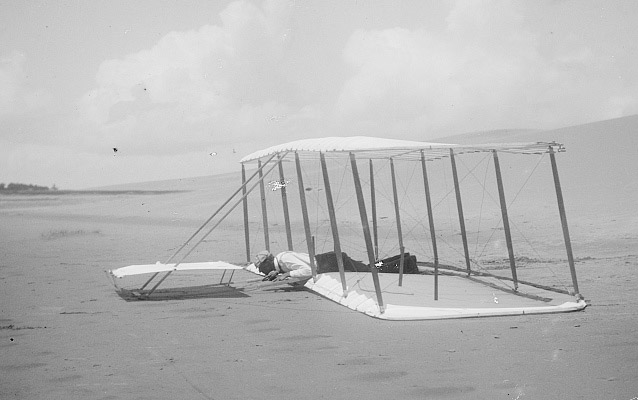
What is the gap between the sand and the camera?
7.62 meters

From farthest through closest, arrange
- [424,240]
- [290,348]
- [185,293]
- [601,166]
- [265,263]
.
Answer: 1. [601,166]
2. [424,240]
3. [265,263]
4. [185,293]
5. [290,348]

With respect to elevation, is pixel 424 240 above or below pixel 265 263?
above

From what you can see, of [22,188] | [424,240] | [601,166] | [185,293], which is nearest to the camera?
[185,293]

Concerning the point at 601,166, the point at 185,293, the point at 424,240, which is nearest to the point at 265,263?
the point at 185,293

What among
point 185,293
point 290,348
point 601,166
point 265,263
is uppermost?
point 601,166

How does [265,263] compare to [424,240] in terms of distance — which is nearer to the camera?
[265,263]

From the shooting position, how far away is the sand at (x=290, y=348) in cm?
762

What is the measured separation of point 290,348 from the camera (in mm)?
9383

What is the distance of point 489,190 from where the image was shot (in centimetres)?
3238

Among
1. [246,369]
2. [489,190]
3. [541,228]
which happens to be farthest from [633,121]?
[246,369]

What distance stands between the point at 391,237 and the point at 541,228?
156 inches

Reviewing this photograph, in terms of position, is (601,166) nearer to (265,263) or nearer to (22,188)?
(265,263)

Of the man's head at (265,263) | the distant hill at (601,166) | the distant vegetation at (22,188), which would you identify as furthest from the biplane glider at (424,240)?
the distant vegetation at (22,188)

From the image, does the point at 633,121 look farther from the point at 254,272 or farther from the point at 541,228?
the point at 254,272
